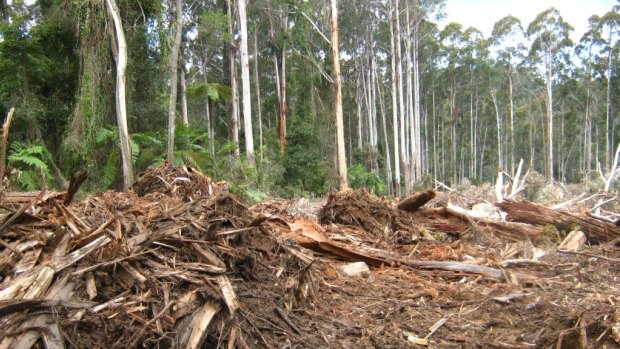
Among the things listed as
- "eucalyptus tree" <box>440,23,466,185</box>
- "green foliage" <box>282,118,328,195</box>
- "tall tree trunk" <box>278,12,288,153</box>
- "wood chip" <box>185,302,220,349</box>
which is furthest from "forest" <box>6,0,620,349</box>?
"eucalyptus tree" <box>440,23,466,185</box>

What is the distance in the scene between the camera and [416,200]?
810 cm

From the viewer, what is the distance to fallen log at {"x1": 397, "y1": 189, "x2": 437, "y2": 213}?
7.91 metres

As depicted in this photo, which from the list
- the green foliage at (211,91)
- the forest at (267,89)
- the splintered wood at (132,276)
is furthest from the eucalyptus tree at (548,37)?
the splintered wood at (132,276)

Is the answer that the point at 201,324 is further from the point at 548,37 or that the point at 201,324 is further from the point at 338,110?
the point at 548,37

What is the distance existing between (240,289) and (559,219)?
21.0 feet

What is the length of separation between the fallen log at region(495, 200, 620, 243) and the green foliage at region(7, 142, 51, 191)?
9877 mm

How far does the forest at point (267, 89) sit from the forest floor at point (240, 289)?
5.10 metres

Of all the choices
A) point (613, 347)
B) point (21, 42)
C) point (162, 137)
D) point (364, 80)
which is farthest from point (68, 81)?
point (364, 80)

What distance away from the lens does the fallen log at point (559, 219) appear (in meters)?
7.51

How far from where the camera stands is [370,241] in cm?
696

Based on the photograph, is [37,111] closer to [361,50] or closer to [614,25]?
[361,50]

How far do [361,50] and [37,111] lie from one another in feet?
89.5

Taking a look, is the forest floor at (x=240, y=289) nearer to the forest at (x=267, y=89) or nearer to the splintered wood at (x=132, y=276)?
the splintered wood at (x=132, y=276)

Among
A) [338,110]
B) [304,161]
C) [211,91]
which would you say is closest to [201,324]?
[338,110]
